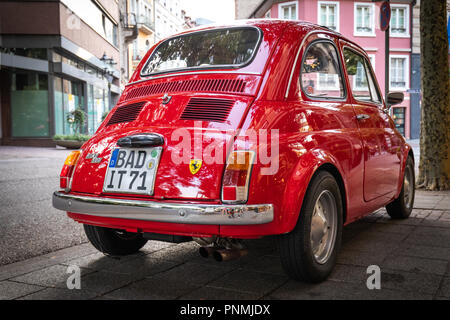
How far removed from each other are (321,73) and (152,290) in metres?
2.16

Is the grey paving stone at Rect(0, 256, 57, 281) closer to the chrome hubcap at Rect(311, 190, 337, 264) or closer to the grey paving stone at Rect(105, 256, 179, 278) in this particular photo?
the grey paving stone at Rect(105, 256, 179, 278)

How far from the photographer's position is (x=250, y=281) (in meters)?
3.25

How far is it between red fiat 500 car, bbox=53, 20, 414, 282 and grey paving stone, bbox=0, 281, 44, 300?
0.56 m

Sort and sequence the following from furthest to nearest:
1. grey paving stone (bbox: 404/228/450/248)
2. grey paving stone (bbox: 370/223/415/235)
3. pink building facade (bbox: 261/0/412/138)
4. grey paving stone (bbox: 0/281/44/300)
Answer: pink building facade (bbox: 261/0/412/138) < grey paving stone (bbox: 370/223/415/235) < grey paving stone (bbox: 404/228/450/248) < grey paving stone (bbox: 0/281/44/300)

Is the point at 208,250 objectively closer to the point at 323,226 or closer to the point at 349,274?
the point at 323,226

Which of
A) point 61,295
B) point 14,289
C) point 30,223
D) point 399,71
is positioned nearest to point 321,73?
point 61,295

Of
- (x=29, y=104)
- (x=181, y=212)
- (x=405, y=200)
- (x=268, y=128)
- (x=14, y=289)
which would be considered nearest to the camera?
(x=181, y=212)

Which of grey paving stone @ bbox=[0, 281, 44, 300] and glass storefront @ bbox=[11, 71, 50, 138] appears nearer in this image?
grey paving stone @ bbox=[0, 281, 44, 300]

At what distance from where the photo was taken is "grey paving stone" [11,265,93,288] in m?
3.27

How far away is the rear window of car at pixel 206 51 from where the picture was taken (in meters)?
3.59

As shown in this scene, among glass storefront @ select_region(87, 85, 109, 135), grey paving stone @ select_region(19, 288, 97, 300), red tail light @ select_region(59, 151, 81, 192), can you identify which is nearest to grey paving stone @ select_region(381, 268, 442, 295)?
grey paving stone @ select_region(19, 288, 97, 300)

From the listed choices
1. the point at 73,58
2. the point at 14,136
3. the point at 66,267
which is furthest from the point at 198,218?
the point at 73,58

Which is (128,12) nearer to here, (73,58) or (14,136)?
(73,58)

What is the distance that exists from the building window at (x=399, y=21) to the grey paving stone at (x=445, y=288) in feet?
107
